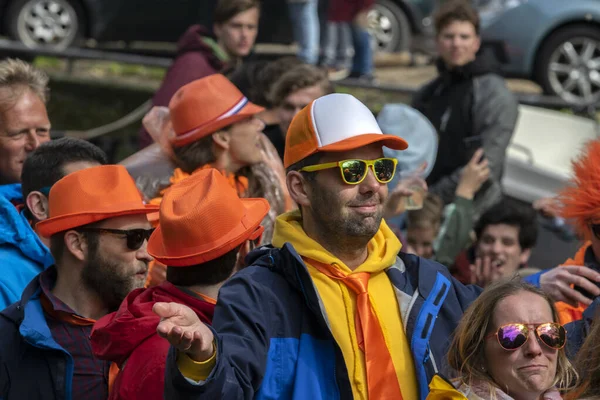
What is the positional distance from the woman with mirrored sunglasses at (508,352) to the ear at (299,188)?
0.68 meters

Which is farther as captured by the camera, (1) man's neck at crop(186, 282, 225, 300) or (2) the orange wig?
(2) the orange wig

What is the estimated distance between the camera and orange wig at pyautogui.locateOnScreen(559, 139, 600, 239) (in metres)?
4.62

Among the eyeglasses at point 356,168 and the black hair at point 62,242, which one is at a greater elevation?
the eyeglasses at point 356,168

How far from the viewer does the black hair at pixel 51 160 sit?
4.83 m

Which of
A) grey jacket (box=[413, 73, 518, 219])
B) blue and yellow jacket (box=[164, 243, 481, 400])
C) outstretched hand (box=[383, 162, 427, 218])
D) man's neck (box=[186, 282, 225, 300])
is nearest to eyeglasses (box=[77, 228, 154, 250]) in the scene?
man's neck (box=[186, 282, 225, 300])

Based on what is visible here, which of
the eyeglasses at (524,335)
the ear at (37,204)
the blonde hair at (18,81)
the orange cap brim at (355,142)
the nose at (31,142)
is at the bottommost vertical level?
the ear at (37,204)

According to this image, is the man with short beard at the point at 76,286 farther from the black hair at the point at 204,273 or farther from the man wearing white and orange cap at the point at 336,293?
the man wearing white and orange cap at the point at 336,293

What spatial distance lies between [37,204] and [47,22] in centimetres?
816

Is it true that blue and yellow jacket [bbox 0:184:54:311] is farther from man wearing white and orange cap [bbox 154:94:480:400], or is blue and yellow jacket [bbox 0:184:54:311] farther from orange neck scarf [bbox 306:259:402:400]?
orange neck scarf [bbox 306:259:402:400]

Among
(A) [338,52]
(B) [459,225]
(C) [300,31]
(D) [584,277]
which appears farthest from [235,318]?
(A) [338,52]

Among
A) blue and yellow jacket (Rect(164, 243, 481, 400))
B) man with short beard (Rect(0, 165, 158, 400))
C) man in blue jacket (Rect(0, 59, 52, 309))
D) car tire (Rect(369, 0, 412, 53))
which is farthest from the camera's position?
car tire (Rect(369, 0, 412, 53))

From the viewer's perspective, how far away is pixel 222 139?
5582mm

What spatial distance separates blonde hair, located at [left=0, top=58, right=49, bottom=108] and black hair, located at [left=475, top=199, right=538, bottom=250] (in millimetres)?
2650

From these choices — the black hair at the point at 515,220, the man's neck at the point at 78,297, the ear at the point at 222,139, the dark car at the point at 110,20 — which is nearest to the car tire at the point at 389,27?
the dark car at the point at 110,20
